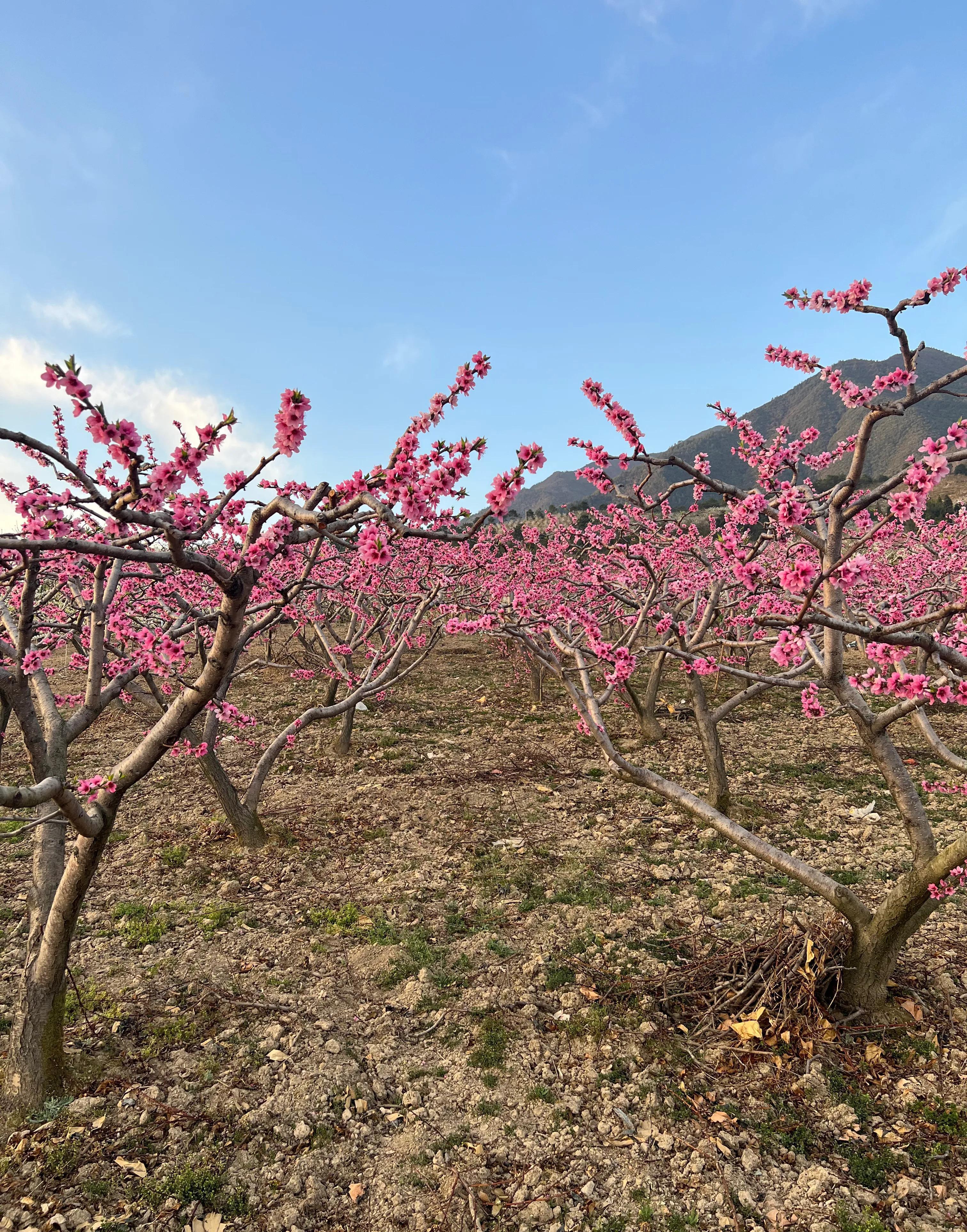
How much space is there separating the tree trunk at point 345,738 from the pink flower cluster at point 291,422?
700cm

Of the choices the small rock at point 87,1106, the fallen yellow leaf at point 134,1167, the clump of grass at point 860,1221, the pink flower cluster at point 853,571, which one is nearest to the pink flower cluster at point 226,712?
the small rock at point 87,1106

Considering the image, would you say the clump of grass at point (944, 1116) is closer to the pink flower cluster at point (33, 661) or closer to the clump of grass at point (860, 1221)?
the clump of grass at point (860, 1221)

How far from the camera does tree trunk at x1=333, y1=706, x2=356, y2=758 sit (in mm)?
10211

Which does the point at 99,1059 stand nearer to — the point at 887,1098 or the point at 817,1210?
the point at 817,1210

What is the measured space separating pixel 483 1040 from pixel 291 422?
458 cm

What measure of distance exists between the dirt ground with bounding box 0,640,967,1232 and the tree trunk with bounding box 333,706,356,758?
2.31 metres

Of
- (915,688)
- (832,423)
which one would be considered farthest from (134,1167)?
(832,423)

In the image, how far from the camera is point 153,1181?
330cm

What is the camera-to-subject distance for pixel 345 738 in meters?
10.5

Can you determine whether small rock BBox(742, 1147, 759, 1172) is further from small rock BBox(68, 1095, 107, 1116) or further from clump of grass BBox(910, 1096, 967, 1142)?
small rock BBox(68, 1095, 107, 1116)

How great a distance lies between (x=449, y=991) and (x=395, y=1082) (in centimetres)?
91

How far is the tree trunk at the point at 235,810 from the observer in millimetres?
7207

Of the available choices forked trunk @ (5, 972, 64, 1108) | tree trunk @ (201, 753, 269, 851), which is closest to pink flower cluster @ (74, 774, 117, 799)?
forked trunk @ (5, 972, 64, 1108)

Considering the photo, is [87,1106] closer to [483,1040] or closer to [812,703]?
[483,1040]
